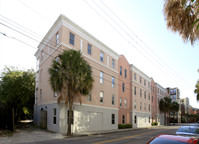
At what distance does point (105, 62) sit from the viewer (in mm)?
27688

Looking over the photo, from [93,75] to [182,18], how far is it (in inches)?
743

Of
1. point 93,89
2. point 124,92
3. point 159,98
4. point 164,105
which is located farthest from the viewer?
point 159,98

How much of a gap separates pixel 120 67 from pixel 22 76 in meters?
17.2

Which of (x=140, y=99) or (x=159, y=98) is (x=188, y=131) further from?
(x=159, y=98)

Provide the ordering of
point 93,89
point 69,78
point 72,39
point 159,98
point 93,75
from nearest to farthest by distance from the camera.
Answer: point 69,78 → point 72,39 → point 93,89 → point 93,75 → point 159,98

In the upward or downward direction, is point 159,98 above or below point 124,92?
below

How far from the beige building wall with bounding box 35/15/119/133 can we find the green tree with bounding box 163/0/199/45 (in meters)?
13.6

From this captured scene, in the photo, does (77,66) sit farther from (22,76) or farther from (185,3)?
(22,76)

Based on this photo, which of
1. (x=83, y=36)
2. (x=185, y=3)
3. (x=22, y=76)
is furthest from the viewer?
(x=22, y=76)

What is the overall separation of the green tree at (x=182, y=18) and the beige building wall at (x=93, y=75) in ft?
44.5

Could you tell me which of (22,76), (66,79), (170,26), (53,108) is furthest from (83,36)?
(170,26)

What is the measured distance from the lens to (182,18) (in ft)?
19.8

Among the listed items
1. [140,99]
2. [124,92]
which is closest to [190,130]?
[124,92]

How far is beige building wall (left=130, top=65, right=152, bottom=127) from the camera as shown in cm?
3709
